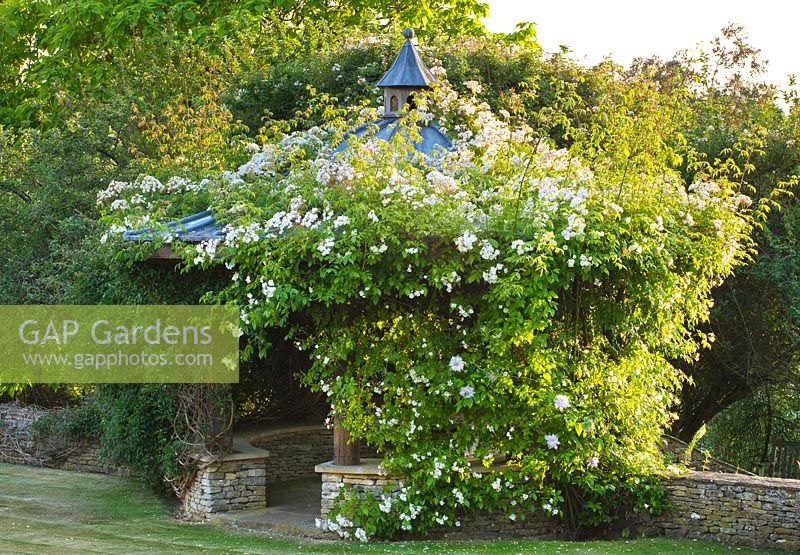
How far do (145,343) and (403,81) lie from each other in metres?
4.25

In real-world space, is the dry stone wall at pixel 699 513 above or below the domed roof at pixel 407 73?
below

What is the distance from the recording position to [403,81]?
496 inches

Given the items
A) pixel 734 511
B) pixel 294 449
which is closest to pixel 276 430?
pixel 294 449

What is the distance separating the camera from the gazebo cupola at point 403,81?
41.4 feet

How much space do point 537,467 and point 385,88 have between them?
4.97 m

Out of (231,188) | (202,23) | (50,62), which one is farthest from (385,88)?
(50,62)

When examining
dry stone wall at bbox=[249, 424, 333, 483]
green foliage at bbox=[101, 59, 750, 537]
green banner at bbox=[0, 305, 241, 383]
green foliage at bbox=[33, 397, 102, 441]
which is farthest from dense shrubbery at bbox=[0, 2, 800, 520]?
green foliage at bbox=[33, 397, 102, 441]

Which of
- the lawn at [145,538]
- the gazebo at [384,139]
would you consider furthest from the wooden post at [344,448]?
the lawn at [145,538]

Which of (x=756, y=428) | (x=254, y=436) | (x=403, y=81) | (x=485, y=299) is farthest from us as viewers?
(x=756, y=428)

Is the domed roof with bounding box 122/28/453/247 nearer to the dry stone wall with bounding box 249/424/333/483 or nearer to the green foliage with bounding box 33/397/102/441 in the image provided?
the dry stone wall with bounding box 249/424/333/483

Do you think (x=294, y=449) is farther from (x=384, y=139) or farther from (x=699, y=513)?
(x=699, y=513)

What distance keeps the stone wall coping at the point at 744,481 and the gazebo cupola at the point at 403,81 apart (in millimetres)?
5282

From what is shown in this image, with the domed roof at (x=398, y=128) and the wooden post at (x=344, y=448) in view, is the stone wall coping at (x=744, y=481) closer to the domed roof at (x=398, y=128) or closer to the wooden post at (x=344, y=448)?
the wooden post at (x=344, y=448)

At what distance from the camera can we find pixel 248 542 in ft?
33.5
